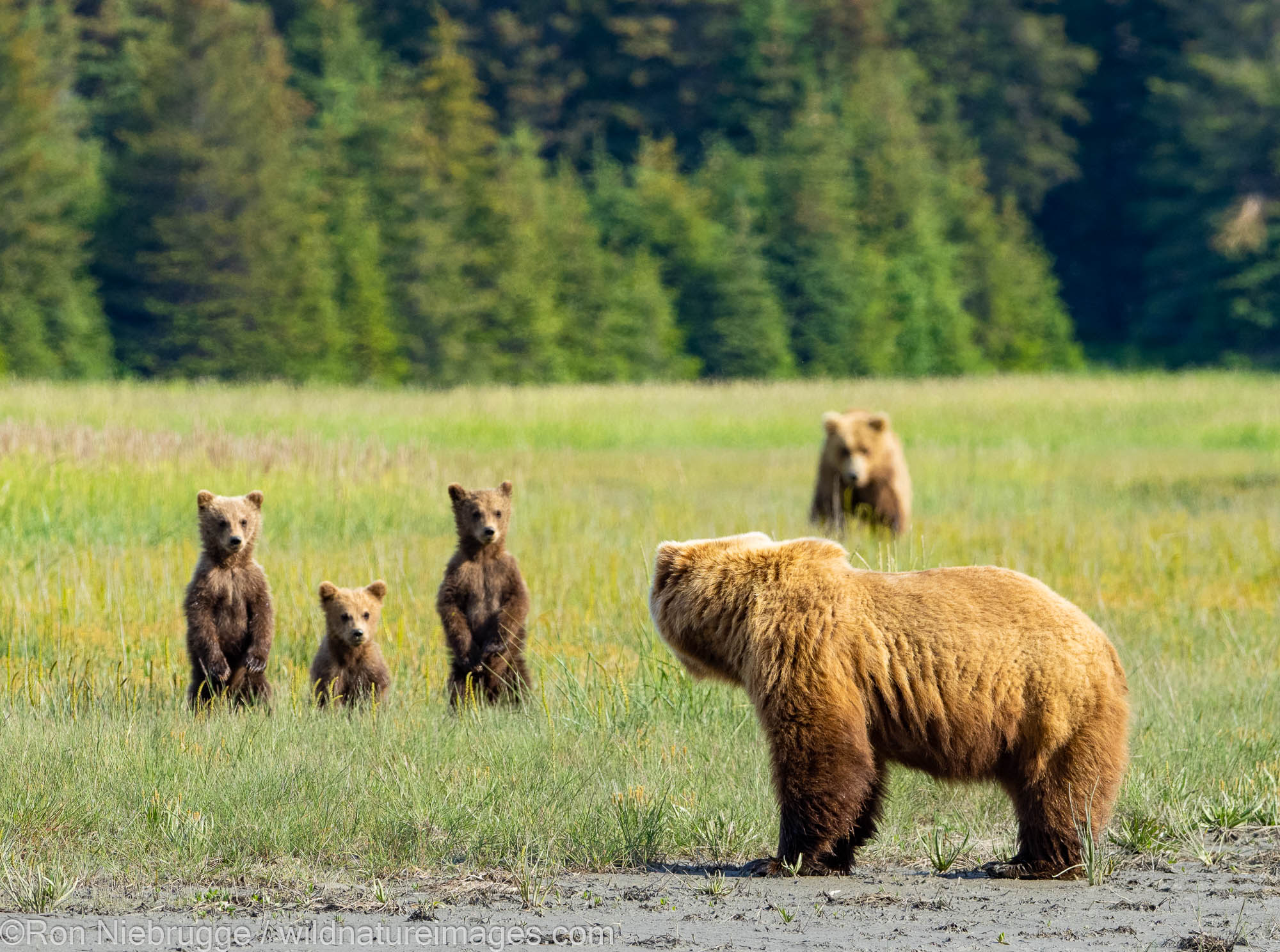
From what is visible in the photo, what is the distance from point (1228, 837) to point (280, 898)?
9.55 ft

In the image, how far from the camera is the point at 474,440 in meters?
22.8

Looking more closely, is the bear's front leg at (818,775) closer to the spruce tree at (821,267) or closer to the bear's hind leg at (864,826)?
the bear's hind leg at (864,826)

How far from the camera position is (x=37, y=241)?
135 ft

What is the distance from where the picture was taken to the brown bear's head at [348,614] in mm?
6582

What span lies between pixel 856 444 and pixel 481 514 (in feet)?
19.2

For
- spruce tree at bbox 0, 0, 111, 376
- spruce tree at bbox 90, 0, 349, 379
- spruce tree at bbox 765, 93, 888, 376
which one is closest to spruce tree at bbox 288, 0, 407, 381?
spruce tree at bbox 90, 0, 349, 379

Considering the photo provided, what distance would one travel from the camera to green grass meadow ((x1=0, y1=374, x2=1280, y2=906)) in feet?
16.4

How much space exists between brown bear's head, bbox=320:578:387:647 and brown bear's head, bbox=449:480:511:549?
41cm

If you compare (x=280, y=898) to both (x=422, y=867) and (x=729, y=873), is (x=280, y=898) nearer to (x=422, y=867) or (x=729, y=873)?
(x=422, y=867)

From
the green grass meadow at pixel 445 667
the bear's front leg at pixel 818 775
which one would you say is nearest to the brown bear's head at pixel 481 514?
the green grass meadow at pixel 445 667

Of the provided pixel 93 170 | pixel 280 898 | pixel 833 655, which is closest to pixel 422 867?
pixel 280 898

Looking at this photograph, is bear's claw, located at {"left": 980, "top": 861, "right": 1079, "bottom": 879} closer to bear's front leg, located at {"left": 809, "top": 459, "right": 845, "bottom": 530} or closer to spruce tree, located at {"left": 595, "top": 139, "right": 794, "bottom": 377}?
bear's front leg, located at {"left": 809, "top": 459, "right": 845, "bottom": 530}

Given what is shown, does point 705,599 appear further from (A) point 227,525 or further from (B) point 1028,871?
(A) point 227,525

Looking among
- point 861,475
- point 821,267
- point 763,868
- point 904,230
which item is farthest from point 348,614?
point 904,230
